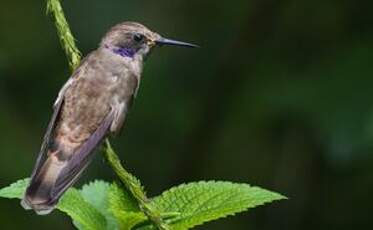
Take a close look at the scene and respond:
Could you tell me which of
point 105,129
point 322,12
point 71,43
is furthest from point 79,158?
point 322,12

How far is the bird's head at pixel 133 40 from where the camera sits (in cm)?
427

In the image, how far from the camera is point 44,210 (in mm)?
3156

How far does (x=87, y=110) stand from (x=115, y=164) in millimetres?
725

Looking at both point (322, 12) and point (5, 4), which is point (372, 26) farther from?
point (5, 4)

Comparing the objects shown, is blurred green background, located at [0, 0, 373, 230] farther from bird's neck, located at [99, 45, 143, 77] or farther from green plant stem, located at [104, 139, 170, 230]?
green plant stem, located at [104, 139, 170, 230]

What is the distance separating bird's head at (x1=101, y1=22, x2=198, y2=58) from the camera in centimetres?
427

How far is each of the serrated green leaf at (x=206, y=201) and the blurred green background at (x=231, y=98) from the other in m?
2.59

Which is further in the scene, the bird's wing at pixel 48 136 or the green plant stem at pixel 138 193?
the bird's wing at pixel 48 136

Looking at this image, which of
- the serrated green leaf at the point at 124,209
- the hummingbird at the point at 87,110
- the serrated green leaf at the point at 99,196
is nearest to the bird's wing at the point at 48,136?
the hummingbird at the point at 87,110

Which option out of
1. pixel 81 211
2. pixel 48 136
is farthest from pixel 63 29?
pixel 81 211

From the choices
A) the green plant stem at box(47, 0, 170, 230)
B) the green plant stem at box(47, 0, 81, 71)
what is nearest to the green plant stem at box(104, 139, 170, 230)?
the green plant stem at box(47, 0, 170, 230)

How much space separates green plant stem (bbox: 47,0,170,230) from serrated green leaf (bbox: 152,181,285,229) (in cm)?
5

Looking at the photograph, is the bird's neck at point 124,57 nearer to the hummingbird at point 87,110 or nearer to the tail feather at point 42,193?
the hummingbird at point 87,110

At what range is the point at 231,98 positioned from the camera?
6148 mm
